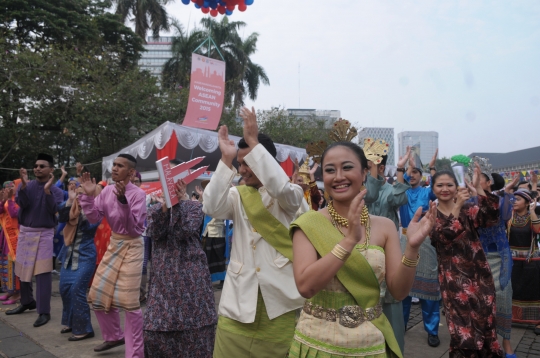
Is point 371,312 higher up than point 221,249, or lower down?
higher up

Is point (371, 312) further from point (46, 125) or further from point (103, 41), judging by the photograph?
point (103, 41)

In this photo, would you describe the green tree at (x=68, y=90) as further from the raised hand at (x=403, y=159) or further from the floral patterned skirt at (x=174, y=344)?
the raised hand at (x=403, y=159)

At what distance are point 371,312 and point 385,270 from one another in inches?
8.0

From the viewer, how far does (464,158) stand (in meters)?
4.02

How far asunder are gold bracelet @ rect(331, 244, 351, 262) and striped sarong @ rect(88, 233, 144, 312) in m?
2.98

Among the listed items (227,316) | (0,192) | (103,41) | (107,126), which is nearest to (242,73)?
(103,41)

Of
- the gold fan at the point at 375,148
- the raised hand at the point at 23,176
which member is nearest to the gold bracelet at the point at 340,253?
the gold fan at the point at 375,148

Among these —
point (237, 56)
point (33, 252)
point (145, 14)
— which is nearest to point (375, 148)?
point (33, 252)

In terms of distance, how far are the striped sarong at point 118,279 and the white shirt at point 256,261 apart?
175 centimetres

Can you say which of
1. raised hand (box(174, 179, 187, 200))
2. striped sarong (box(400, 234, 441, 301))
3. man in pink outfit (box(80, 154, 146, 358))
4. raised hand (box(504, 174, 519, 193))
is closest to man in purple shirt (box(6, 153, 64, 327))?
man in pink outfit (box(80, 154, 146, 358))

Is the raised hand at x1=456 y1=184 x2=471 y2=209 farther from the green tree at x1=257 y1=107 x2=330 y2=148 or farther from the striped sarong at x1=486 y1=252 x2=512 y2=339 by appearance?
the green tree at x1=257 y1=107 x2=330 y2=148

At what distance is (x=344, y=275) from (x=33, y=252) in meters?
5.30

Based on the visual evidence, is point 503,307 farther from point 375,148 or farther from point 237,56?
point 237,56

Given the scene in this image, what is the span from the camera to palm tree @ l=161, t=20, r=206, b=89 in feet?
91.2
